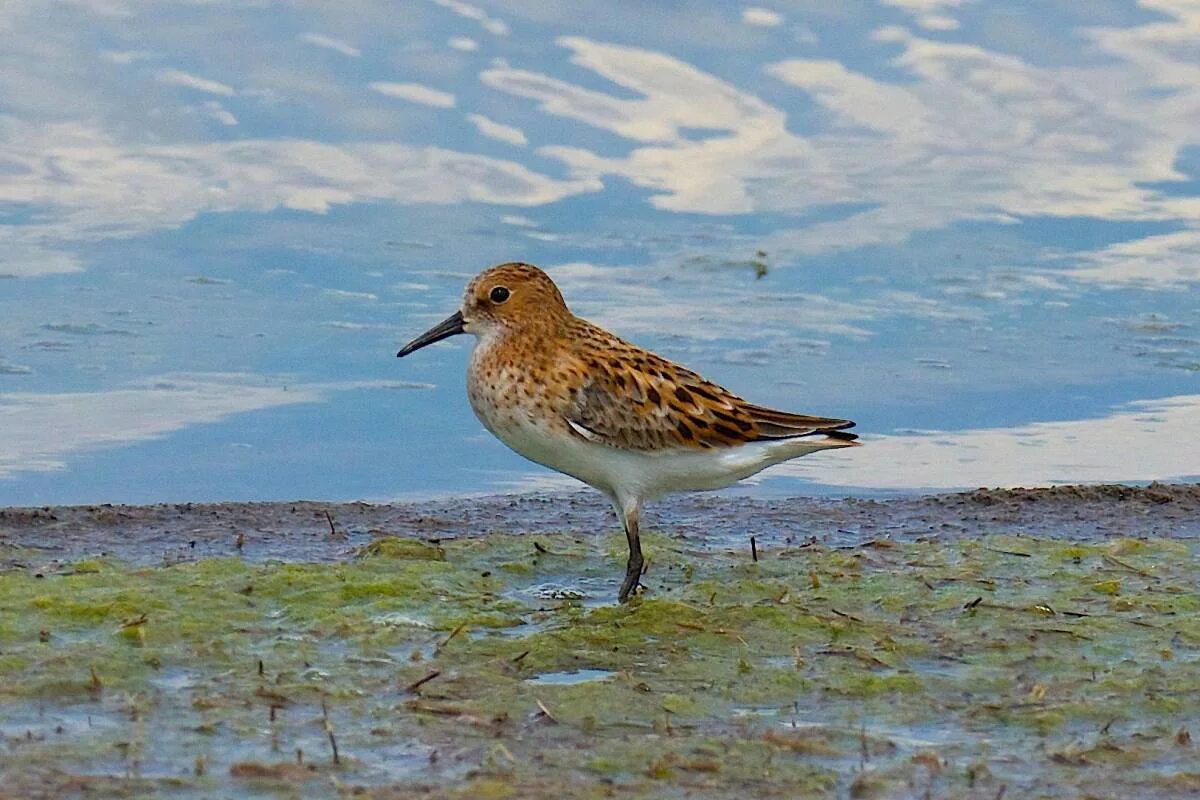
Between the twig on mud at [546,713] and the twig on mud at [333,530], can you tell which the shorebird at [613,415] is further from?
the twig on mud at [546,713]

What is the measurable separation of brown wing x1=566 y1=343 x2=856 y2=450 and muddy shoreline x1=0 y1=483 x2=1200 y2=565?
98cm

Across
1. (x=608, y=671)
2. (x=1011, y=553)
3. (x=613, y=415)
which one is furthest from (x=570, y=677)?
(x=1011, y=553)

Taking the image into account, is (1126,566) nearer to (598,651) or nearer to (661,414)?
(661,414)

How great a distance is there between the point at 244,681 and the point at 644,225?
8.79m

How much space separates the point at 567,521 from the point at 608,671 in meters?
2.90

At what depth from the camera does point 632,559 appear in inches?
323

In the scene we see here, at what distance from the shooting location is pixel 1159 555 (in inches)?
346

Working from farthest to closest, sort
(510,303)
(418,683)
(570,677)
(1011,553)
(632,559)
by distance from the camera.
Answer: (1011,553), (510,303), (632,559), (570,677), (418,683)

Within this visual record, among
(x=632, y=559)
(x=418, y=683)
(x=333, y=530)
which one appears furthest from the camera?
(x=333, y=530)

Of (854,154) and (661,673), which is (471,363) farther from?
(854,154)

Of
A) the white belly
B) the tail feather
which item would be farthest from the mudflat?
the tail feather

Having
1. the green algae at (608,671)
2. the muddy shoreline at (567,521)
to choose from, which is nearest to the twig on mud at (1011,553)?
the green algae at (608,671)

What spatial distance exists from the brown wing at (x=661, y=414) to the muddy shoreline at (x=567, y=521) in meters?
0.98

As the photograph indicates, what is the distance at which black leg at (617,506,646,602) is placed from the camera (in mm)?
8086
